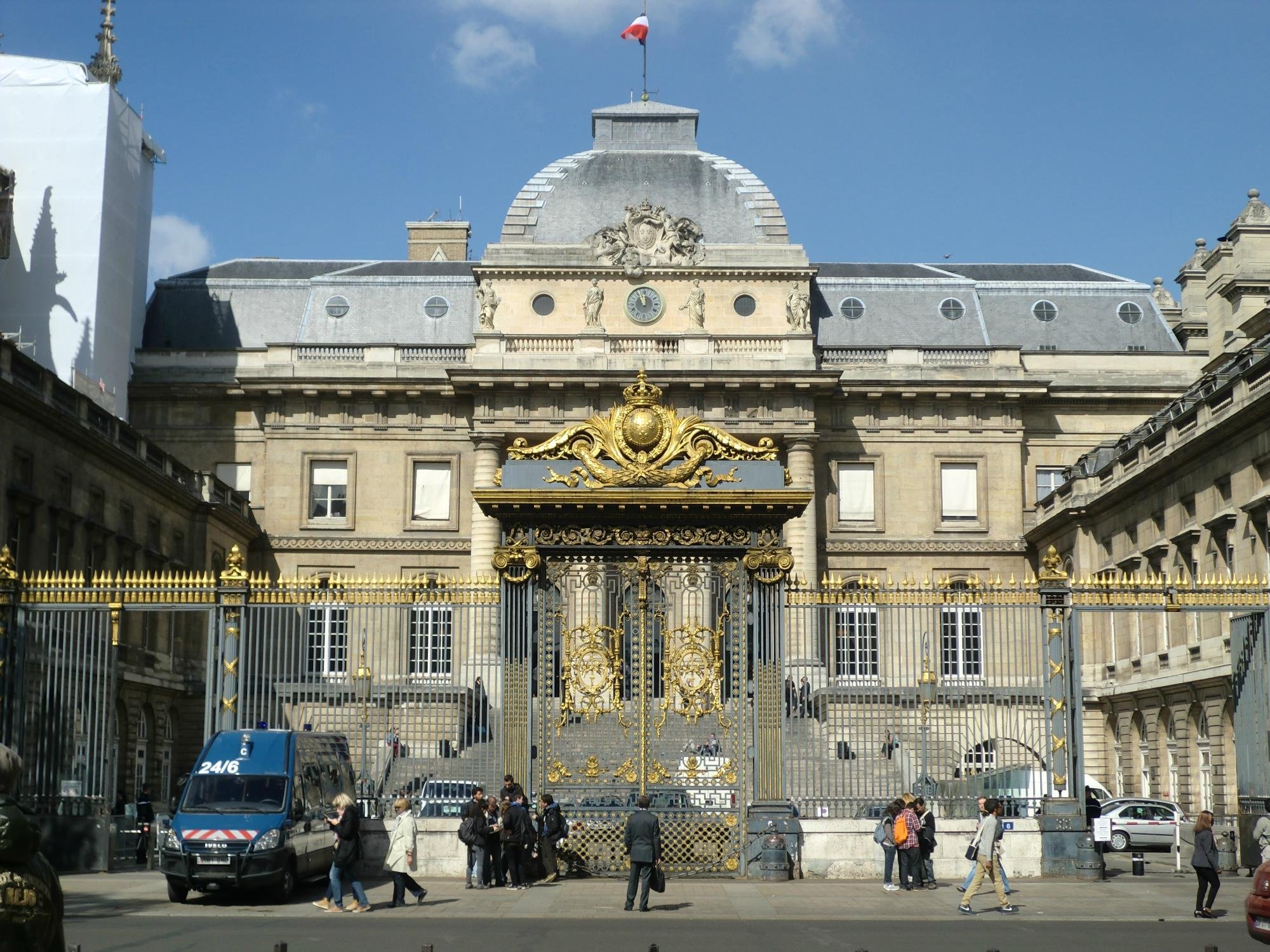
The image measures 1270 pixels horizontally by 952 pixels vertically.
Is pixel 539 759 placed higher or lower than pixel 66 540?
lower

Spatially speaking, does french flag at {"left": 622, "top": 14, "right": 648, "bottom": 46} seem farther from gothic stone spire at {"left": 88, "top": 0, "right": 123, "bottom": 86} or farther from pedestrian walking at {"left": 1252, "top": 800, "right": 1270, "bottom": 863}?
pedestrian walking at {"left": 1252, "top": 800, "right": 1270, "bottom": 863}

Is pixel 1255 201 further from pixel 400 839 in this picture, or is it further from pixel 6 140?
pixel 400 839

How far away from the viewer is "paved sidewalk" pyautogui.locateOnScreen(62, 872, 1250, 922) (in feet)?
63.3

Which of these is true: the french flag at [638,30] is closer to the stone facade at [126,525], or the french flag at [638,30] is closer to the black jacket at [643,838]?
the stone facade at [126,525]

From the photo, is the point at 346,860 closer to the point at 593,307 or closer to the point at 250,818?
the point at 250,818

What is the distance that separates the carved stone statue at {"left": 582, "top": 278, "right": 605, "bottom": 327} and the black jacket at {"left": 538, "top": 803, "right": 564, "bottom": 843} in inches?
1347

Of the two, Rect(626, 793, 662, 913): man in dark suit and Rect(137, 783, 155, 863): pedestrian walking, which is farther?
Rect(137, 783, 155, 863): pedestrian walking

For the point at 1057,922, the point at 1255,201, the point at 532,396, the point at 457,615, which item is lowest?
the point at 1057,922

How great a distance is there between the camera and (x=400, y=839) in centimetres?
2056

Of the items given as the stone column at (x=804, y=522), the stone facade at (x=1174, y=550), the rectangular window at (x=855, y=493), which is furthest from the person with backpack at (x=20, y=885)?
the rectangular window at (x=855, y=493)

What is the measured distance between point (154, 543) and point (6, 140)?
14536 millimetres

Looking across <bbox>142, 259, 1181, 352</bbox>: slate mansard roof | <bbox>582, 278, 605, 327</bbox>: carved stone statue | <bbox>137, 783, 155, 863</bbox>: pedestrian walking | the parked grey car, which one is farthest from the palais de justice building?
the parked grey car

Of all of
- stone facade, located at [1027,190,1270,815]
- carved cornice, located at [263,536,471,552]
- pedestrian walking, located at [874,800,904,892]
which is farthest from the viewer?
carved cornice, located at [263,536,471,552]

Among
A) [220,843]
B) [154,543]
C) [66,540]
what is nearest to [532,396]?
[154,543]
